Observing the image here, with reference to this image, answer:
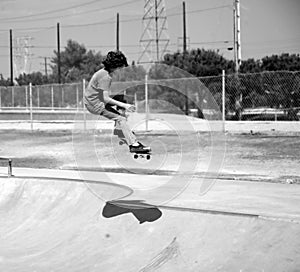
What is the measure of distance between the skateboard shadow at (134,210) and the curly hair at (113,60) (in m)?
2.15

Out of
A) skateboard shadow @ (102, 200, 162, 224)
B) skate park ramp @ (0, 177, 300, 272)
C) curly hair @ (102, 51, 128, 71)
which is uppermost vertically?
curly hair @ (102, 51, 128, 71)

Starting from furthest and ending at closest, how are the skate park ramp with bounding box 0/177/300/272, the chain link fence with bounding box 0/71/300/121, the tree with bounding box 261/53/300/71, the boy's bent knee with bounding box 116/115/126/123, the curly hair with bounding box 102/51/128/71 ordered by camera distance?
the tree with bounding box 261/53/300/71 < the chain link fence with bounding box 0/71/300/121 < the boy's bent knee with bounding box 116/115/126/123 < the curly hair with bounding box 102/51/128/71 < the skate park ramp with bounding box 0/177/300/272

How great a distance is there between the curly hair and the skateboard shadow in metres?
2.15

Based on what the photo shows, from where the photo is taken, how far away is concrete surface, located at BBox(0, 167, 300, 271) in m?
5.79

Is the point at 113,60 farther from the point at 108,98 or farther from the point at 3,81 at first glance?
the point at 3,81

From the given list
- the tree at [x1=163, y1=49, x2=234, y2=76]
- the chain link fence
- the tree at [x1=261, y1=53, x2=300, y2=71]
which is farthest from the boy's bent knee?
the tree at [x1=261, y1=53, x2=300, y2=71]

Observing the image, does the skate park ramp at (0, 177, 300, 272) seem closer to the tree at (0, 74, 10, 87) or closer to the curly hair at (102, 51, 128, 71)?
the curly hair at (102, 51, 128, 71)

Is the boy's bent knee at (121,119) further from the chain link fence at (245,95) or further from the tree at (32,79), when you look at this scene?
the tree at (32,79)

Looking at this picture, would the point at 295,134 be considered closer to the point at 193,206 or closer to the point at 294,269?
the point at 193,206

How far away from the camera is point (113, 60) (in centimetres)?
633

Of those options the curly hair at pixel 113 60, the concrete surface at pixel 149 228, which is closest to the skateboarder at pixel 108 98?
the curly hair at pixel 113 60

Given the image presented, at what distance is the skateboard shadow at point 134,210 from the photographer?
23.5ft

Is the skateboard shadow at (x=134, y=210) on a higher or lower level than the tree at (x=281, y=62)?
lower

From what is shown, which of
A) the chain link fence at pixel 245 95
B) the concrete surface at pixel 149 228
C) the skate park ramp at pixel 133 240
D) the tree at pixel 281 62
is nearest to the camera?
the skate park ramp at pixel 133 240
